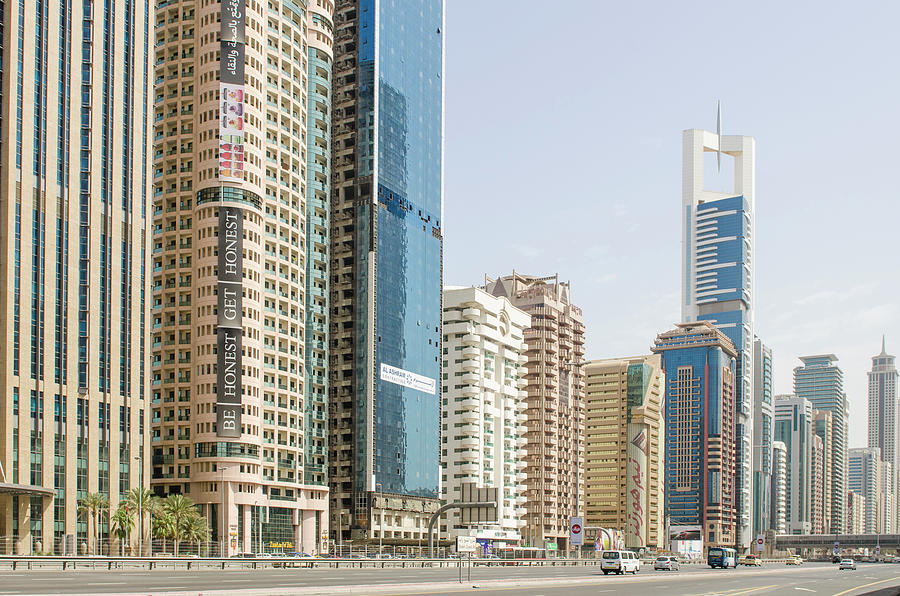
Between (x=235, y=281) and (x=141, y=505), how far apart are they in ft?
119

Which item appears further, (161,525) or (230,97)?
(230,97)

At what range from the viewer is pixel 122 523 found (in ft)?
402

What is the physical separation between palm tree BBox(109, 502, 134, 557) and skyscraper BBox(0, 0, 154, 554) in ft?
3.92

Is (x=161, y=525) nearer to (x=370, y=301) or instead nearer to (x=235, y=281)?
(x=235, y=281)

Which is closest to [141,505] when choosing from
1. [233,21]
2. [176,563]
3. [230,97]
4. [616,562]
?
[176,563]

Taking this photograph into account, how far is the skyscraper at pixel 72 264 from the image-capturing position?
117m

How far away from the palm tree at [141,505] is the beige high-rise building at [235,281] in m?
15.6

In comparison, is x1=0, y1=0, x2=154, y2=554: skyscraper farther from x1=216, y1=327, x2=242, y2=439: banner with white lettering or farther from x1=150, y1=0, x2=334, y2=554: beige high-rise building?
x1=150, y1=0, x2=334, y2=554: beige high-rise building

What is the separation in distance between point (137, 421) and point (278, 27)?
69605 millimetres

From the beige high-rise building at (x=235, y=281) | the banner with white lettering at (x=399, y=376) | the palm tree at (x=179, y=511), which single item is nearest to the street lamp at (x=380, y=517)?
the beige high-rise building at (x=235, y=281)

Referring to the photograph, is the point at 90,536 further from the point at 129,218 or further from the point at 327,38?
the point at 327,38

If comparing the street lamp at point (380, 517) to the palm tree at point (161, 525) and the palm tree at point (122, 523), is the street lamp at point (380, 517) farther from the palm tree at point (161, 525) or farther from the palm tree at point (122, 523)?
the palm tree at point (122, 523)

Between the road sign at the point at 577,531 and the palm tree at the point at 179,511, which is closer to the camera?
the road sign at the point at 577,531

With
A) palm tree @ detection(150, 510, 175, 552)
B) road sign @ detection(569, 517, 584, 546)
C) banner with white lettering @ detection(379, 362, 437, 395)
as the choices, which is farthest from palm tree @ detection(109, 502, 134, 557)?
banner with white lettering @ detection(379, 362, 437, 395)
